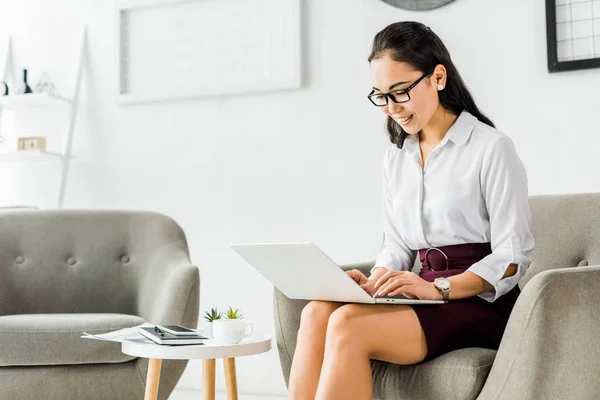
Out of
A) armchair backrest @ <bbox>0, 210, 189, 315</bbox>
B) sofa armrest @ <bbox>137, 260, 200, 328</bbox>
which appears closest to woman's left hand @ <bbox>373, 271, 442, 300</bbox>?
sofa armrest @ <bbox>137, 260, 200, 328</bbox>

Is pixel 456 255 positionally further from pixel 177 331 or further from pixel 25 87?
pixel 25 87

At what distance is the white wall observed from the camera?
2.74 m

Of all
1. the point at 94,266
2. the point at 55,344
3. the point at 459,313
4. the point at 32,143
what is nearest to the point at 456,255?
the point at 459,313

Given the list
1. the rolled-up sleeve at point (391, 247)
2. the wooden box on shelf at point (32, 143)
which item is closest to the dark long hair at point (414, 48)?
the rolled-up sleeve at point (391, 247)

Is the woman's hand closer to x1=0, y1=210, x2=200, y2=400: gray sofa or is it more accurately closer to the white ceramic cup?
the white ceramic cup

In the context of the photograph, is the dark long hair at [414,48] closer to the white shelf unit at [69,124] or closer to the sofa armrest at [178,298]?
the sofa armrest at [178,298]

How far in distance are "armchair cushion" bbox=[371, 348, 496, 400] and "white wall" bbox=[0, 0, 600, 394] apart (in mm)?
1288

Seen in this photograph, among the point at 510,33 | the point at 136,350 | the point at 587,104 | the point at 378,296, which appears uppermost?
the point at 510,33

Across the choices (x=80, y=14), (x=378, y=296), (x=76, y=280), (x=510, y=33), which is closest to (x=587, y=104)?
(x=510, y=33)

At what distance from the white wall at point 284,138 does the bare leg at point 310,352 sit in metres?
1.37

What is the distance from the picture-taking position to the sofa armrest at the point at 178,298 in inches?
94.6

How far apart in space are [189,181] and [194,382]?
0.87m

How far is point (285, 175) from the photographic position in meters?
3.17

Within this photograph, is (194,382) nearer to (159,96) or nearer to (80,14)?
(159,96)
